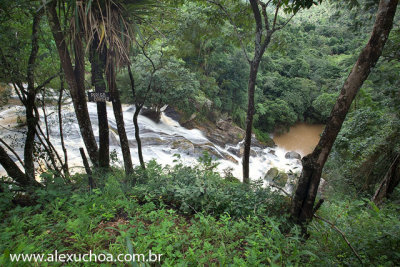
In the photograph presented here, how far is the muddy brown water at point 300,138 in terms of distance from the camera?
54.2 feet

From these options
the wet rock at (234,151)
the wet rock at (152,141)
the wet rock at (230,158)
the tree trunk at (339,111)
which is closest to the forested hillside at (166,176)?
the tree trunk at (339,111)

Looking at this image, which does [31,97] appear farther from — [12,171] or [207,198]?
[207,198]

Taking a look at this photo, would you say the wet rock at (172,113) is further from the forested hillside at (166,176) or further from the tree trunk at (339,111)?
the tree trunk at (339,111)

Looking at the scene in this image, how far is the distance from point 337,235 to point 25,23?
243 inches

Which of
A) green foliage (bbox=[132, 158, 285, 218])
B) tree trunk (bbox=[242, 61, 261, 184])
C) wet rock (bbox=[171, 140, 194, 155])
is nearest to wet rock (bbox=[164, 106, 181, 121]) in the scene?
wet rock (bbox=[171, 140, 194, 155])

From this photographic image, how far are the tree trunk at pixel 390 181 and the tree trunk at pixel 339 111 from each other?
2.59 metres

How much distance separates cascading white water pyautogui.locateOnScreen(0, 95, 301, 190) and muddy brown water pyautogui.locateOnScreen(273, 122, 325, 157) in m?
2.59

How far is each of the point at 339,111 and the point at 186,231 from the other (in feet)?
7.39

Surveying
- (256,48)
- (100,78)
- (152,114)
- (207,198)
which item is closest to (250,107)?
(256,48)

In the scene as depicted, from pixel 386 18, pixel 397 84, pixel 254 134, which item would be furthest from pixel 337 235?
pixel 254 134

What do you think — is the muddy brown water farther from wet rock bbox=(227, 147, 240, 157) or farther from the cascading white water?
wet rock bbox=(227, 147, 240, 157)

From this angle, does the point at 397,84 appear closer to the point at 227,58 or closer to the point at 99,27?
the point at 99,27

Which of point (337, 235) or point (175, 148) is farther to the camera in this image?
point (175, 148)

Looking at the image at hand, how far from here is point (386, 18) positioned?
246 cm
